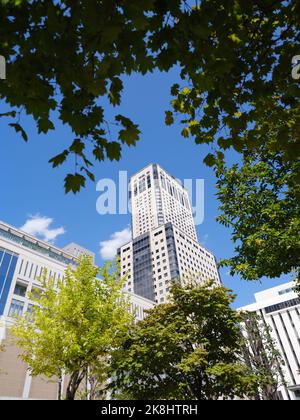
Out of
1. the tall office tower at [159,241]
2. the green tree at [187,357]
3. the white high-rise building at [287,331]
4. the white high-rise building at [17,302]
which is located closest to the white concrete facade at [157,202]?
the tall office tower at [159,241]

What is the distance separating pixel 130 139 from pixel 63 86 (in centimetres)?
107

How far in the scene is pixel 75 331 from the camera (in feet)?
40.0

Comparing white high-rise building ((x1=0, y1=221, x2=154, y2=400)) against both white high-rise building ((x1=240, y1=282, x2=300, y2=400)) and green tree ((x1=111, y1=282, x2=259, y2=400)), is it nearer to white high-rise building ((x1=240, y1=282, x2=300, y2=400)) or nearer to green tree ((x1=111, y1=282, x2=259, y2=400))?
green tree ((x1=111, y1=282, x2=259, y2=400))

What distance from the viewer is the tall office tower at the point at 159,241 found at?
338 ft

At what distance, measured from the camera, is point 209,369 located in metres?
13.3

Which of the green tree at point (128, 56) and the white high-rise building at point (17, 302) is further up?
the white high-rise building at point (17, 302)

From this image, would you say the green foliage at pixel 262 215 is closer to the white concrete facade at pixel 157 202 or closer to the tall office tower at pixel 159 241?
the tall office tower at pixel 159 241

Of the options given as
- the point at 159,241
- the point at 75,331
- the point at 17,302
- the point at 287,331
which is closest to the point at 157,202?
the point at 159,241

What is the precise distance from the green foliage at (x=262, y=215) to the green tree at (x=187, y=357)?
6.24 meters

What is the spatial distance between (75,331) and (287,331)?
5998 centimetres

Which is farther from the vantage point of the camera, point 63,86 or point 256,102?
point 256,102

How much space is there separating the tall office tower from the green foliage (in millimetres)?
75564
